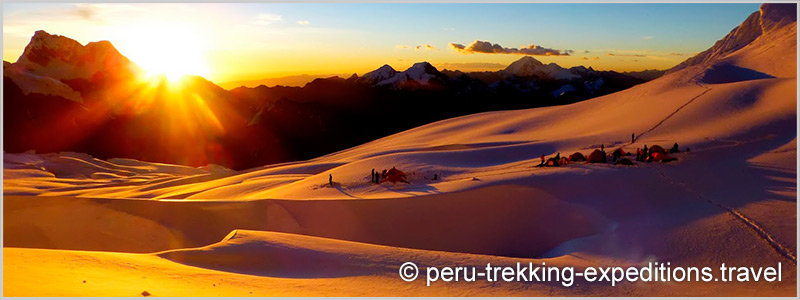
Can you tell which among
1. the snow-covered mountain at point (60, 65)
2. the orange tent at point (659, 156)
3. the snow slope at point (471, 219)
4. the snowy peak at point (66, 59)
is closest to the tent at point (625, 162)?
the snow slope at point (471, 219)

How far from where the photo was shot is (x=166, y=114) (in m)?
35.3

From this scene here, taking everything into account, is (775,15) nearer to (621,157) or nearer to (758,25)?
(758,25)

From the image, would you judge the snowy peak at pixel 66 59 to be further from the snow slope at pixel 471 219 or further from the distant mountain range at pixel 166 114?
the snow slope at pixel 471 219

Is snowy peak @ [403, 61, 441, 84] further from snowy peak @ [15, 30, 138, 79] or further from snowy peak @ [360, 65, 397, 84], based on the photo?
snowy peak @ [15, 30, 138, 79]

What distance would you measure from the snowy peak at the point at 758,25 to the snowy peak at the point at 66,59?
39.5m

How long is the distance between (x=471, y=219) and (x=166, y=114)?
106ft

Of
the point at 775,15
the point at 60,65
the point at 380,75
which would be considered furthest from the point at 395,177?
the point at 380,75

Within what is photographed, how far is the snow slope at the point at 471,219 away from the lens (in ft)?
15.4

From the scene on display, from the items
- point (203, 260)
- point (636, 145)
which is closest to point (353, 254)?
point (203, 260)

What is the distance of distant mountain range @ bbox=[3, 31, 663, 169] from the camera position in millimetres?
31250

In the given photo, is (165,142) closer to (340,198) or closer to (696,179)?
(340,198)

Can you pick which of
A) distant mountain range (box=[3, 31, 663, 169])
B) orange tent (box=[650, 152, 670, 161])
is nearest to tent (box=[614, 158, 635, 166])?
orange tent (box=[650, 152, 670, 161])

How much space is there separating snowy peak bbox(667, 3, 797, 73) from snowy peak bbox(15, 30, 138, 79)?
1556 inches

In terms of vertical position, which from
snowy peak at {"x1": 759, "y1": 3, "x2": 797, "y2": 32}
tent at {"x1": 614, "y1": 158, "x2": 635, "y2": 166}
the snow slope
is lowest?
the snow slope
